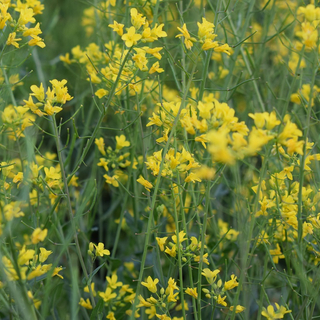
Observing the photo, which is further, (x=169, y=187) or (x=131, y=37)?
(x=169, y=187)

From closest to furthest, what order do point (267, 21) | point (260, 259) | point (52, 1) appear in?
1. point (260, 259)
2. point (267, 21)
3. point (52, 1)

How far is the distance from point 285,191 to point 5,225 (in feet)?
3.24

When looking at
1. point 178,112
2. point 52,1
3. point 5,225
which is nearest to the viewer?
point 5,225

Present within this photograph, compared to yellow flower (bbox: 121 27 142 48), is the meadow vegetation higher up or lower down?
lower down

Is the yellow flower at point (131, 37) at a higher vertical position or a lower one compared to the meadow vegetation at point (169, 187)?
higher

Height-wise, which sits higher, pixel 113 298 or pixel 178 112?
pixel 178 112

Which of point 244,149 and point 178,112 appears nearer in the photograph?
point 244,149

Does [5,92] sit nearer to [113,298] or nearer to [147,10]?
[147,10]

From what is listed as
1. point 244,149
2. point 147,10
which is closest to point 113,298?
point 244,149

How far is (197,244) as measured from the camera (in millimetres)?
1453

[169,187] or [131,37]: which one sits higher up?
[131,37]

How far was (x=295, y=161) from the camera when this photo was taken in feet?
4.84

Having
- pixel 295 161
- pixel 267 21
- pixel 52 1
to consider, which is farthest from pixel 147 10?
pixel 52 1

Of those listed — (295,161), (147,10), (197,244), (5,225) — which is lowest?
(197,244)
